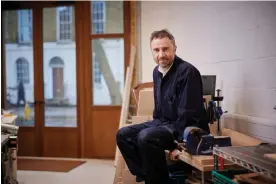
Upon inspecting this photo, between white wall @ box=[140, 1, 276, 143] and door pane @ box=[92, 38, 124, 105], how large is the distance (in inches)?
49.0

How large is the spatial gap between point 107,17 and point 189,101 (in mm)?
2972

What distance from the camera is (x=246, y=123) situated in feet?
8.70

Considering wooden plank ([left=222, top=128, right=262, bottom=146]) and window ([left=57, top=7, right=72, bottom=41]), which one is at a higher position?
window ([left=57, top=7, right=72, bottom=41])

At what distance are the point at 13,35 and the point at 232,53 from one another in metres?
3.76

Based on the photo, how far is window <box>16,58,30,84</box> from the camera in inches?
200

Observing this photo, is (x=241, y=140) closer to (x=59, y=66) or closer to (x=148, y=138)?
(x=148, y=138)

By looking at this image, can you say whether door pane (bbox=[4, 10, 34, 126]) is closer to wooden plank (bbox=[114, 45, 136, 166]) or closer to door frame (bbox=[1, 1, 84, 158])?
door frame (bbox=[1, 1, 84, 158])

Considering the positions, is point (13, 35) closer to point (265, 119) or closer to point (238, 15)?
point (238, 15)

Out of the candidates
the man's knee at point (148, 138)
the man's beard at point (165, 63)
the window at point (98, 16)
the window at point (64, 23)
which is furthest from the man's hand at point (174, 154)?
the window at point (64, 23)

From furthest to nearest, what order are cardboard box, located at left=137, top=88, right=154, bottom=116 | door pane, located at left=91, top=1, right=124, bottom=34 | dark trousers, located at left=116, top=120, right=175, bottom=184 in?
door pane, located at left=91, top=1, right=124, bottom=34 < cardboard box, located at left=137, top=88, right=154, bottom=116 < dark trousers, located at left=116, top=120, right=175, bottom=184

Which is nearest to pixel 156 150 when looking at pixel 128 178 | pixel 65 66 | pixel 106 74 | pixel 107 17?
pixel 128 178

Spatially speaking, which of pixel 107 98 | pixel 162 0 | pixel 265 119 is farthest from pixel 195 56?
pixel 107 98

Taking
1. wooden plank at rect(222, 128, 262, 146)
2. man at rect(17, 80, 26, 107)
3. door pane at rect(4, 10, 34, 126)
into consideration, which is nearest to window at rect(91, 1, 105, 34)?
door pane at rect(4, 10, 34, 126)

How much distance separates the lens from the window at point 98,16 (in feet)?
15.6
